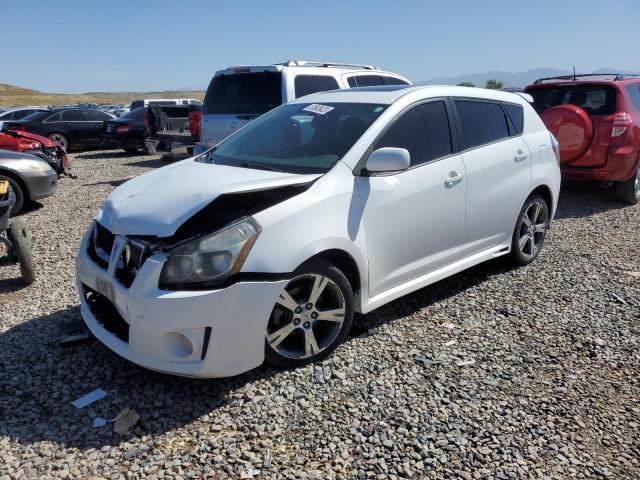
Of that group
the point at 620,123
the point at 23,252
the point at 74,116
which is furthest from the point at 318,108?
the point at 74,116

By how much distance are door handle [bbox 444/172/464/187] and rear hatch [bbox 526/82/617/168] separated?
4.04 metres

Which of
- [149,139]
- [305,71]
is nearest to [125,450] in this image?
[305,71]

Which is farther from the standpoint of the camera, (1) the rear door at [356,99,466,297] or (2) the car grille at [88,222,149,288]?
(1) the rear door at [356,99,466,297]

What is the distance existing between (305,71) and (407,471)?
6.46 meters

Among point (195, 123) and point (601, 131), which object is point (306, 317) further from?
point (195, 123)

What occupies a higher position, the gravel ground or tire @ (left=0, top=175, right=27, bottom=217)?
tire @ (left=0, top=175, right=27, bottom=217)

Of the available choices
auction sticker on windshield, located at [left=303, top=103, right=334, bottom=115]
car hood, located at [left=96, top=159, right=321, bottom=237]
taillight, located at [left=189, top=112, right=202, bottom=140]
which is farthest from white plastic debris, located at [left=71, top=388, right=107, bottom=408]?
taillight, located at [left=189, top=112, right=202, bottom=140]

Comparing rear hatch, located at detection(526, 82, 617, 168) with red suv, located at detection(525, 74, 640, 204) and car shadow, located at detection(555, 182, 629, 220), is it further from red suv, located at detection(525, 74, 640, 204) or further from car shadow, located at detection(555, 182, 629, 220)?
car shadow, located at detection(555, 182, 629, 220)

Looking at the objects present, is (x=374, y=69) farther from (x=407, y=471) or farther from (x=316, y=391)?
(x=407, y=471)

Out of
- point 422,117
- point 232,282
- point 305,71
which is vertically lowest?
point 232,282

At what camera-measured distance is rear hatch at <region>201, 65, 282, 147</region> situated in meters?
7.90

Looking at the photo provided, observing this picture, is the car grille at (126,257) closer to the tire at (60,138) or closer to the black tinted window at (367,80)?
the black tinted window at (367,80)

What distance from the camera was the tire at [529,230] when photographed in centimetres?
526

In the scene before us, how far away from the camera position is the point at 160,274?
3.01 m
